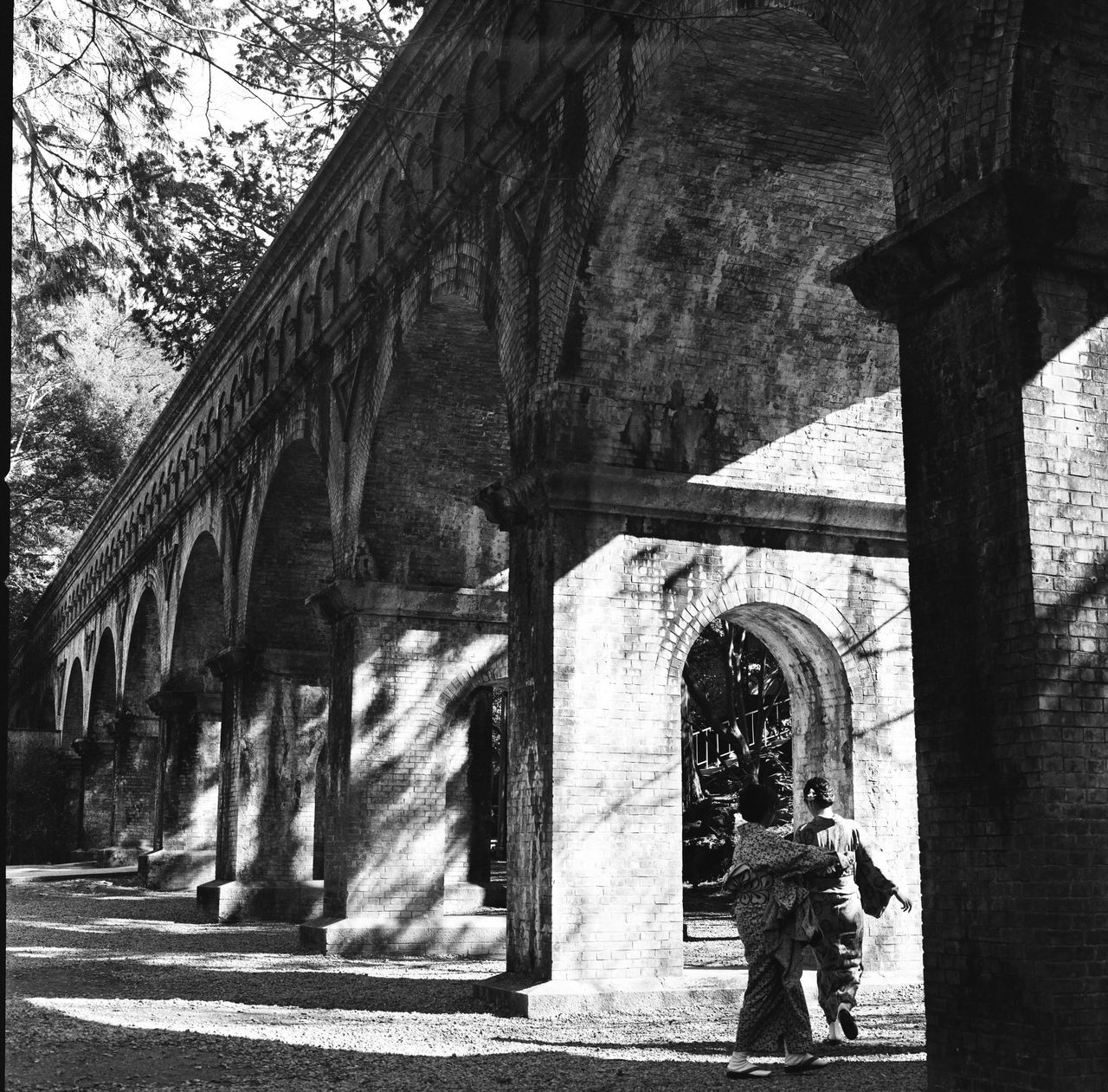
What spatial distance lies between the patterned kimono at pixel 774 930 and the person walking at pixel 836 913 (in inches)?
29.4

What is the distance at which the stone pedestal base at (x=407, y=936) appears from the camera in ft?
48.5

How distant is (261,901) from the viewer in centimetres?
1964

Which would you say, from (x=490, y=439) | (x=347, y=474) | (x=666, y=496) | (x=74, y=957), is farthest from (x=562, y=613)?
(x=74, y=957)

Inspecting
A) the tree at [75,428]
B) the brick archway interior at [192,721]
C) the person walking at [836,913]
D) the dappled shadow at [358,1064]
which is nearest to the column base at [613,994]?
the dappled shadow at [358,1064]

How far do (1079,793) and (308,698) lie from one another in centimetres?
1575

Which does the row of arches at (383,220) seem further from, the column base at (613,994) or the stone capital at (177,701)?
the column base at (613,994)

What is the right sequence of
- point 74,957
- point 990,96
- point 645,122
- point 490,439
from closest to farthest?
point 990,96, point 645,122, point 74,957, point 490,439

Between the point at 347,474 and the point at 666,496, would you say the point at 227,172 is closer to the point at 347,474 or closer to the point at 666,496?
the point at 666,496

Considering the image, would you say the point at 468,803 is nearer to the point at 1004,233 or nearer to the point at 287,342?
the point at 287,342

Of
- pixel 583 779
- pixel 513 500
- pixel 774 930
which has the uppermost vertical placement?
pixel 513 500

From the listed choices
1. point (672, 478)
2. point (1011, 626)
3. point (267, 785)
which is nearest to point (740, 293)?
point (672, 478)

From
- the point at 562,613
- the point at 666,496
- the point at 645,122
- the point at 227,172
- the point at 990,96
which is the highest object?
the point at 645,122

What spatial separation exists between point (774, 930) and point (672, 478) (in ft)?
13.9

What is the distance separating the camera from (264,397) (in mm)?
19953
